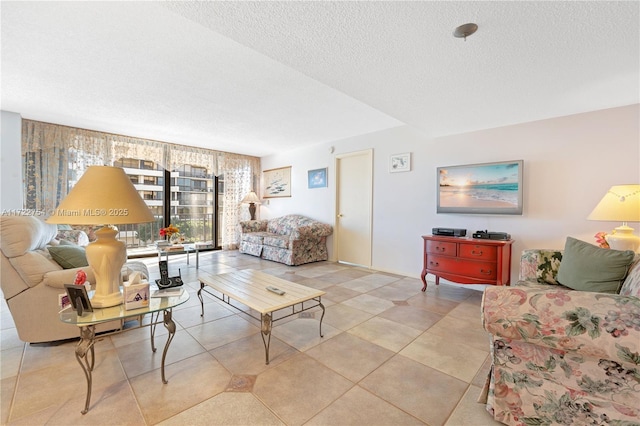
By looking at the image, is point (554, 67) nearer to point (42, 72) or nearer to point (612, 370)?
point (612, 370)

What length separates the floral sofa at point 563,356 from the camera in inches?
41.8

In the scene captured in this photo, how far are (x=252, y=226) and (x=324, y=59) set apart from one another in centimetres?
481

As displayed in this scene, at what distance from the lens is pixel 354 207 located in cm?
500

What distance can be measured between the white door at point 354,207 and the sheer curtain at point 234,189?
8.74ft

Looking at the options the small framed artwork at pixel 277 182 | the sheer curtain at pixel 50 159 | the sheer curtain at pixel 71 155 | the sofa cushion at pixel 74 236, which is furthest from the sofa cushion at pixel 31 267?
the small framed artwork at pixel 277 182

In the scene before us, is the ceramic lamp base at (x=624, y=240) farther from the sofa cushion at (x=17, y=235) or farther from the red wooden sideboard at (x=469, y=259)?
the sofa cushion at (x=17, y=235)

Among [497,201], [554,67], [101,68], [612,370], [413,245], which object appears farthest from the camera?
[413,245]

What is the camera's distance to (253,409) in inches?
56.5

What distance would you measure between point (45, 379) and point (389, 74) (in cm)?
313

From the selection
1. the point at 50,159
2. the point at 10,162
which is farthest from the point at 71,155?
→ the point at 10,162

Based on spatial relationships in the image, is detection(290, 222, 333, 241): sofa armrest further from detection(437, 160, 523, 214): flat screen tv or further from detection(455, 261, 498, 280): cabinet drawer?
detection(455, 261, 498, 280): cabinet drawer

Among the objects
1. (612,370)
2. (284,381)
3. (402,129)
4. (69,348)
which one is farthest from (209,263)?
(612,370)

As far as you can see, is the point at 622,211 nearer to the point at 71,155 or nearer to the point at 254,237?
the point at 254,237

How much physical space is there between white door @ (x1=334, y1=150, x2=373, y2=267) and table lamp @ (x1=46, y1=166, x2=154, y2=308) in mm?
3660
